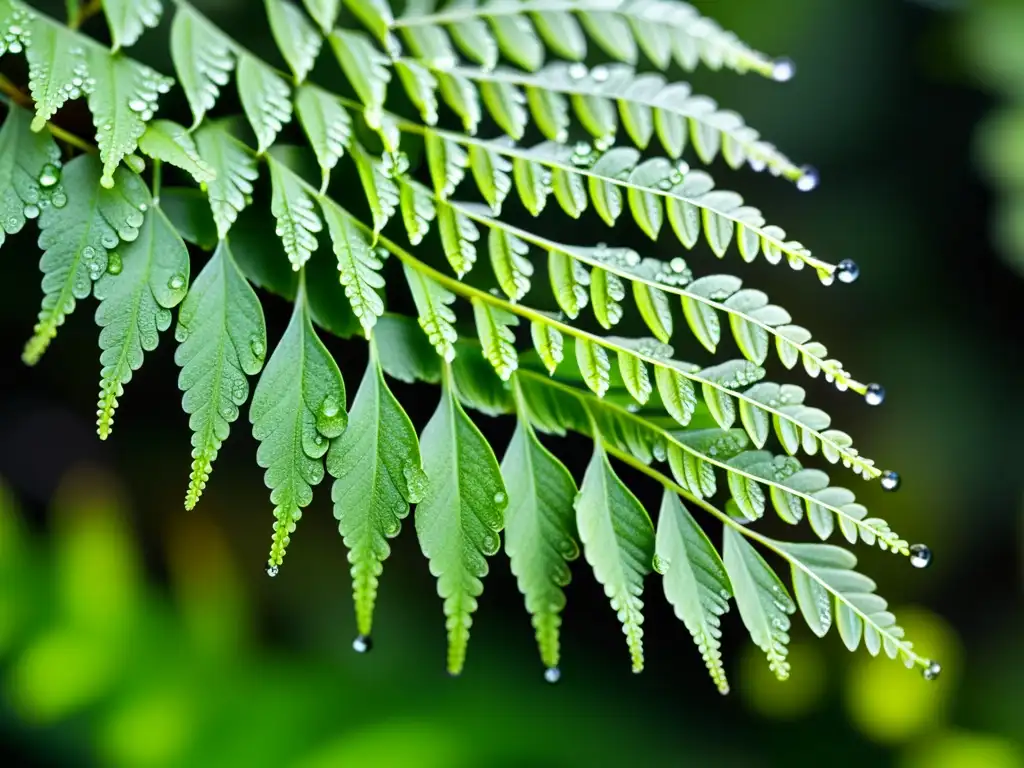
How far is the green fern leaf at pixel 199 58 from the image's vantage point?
27.8 inches

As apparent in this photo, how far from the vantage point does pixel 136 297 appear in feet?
2.10

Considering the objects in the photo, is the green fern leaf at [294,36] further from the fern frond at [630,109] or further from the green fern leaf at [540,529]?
the green fern leaf at [540,529]

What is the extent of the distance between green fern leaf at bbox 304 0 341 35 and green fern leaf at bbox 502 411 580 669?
0.39m

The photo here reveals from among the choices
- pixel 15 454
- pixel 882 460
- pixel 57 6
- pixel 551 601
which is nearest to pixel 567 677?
pixel 882 460

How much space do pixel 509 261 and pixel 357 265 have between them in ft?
0.40

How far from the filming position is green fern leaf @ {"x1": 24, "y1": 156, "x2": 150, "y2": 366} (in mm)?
627

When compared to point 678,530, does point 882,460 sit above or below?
above

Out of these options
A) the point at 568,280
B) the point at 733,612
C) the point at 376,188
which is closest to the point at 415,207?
the point at 376,188

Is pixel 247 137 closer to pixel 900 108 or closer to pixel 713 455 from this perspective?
pixel 713 455

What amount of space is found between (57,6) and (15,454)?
41.0 inches

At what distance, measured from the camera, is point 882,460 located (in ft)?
5.49

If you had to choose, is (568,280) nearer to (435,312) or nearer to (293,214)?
(435,312)

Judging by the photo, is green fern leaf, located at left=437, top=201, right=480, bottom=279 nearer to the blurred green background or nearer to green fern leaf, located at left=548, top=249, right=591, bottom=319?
green fern leaf, located at left=548, top=249, right=591, bottom=319

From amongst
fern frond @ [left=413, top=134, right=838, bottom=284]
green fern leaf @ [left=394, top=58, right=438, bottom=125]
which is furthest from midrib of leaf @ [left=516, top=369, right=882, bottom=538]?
green fern leaf @ [left=394, top=58, right=438, bottom=125]
